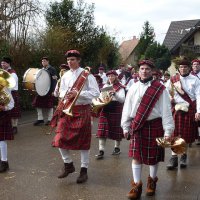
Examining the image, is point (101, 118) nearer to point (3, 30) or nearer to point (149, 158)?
point (149, 158)

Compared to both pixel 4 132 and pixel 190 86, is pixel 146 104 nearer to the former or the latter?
pixel 190 86

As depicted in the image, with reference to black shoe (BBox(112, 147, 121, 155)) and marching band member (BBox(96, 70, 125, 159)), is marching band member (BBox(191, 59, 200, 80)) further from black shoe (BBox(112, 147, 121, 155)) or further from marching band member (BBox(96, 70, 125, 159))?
black shoe (BBox(112, 147, 121, 155))

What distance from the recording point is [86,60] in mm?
24688

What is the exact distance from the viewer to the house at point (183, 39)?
32.3 metres

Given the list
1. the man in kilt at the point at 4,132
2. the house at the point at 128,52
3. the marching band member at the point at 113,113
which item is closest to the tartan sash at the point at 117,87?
the marching band member at the point at 113,113

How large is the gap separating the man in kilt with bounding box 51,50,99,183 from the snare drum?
466 centimetres

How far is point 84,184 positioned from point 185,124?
217 cm

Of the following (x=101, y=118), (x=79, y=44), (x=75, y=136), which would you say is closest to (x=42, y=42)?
(x=79, y=44)

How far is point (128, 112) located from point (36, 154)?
2983 mm

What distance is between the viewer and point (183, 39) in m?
35.4

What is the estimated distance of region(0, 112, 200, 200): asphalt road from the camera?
5324 millimetres

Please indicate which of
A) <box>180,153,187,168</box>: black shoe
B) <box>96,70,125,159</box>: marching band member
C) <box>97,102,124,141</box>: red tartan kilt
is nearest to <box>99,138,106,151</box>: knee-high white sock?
<box>96,70,125,159</box>: marching band member

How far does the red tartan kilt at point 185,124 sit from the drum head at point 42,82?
4.75 meters

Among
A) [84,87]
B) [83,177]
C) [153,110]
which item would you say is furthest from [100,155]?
[153,110]
